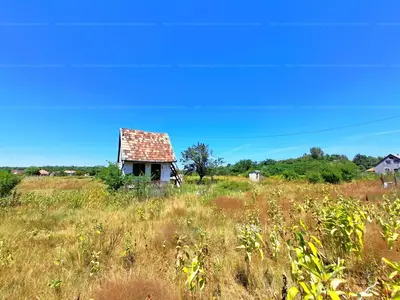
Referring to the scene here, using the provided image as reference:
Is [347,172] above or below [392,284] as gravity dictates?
above

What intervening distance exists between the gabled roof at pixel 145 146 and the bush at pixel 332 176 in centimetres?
1794

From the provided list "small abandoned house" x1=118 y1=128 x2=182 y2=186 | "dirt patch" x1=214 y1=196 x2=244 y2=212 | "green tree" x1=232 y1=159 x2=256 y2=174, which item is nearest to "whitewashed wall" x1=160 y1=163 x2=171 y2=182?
"small abandoned house" x1=118 y1=128 x2=182 y2=186

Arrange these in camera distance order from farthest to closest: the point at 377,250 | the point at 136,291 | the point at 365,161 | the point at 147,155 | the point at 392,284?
the point at 365,161 < the point at 147,155 < the point at 377,250 < the point at 136,291 < the point at 392,284

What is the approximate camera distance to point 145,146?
18406mm

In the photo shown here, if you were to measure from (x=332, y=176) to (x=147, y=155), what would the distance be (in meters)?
21.0

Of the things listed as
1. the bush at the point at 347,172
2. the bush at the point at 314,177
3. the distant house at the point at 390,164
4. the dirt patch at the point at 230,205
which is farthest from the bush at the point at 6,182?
the distant house at the point at 390,164

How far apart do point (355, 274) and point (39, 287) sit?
13.7 feet

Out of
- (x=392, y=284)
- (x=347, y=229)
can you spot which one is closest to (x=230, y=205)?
(x=347, y=229)

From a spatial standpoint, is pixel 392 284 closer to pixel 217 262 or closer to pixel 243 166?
pixel 217 262

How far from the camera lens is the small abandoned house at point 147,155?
667 inches

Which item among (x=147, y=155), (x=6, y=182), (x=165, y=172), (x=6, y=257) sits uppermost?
(x=147, y=155)

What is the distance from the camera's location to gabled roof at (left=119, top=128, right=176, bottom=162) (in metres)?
17.0

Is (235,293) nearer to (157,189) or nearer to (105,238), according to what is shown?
(105,238)

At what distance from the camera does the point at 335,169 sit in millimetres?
23406
